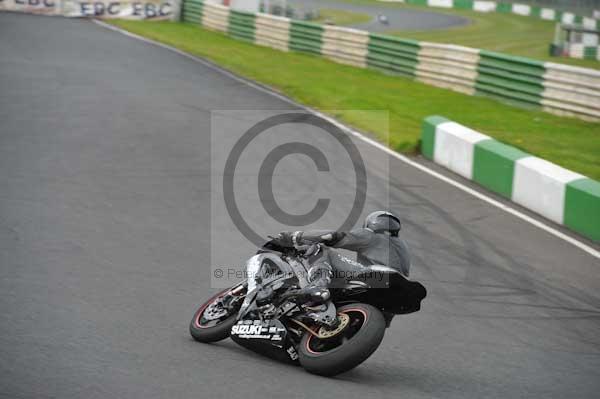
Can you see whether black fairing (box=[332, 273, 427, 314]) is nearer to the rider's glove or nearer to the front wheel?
the front wheel

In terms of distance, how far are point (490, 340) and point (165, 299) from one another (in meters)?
2.77

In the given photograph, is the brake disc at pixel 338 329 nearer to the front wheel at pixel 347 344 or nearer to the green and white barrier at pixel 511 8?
the front wheel at pixel 347 344

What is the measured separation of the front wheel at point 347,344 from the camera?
5.55m

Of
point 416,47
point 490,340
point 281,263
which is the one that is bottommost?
point 490,340

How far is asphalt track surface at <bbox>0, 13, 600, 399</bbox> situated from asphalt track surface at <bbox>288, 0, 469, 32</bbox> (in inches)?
979

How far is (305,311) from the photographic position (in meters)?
6.10

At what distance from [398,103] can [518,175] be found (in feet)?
21.4

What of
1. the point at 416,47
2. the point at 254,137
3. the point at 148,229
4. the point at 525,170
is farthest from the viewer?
the point at 416,47

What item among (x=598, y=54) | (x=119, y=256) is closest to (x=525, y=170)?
(x=119, y=256)

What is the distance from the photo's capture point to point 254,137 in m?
14.4

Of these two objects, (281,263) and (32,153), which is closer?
(281,263)

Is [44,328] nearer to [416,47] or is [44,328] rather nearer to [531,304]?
[531,304]

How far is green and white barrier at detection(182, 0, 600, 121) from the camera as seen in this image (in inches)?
661

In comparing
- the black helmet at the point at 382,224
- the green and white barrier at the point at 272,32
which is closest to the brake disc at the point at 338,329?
the black helmet at the point at 382,224
